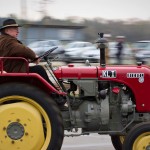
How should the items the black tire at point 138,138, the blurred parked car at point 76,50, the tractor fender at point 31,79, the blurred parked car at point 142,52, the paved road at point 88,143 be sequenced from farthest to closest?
the blurred parked car at point 76,50 < the blurred parked car at point 142,52 < the paved road at point 88,143 < the black tire at point 138,138 < the tractor fender at point 31,79

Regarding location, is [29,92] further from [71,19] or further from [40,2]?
[71,19]

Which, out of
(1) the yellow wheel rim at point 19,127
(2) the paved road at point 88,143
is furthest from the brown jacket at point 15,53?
(2) the paved road at point 88,143

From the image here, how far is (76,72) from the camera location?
230 inches

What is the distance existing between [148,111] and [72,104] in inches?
38.4

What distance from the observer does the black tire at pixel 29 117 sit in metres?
5.39

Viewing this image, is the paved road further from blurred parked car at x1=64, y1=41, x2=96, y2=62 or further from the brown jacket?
blurred parked car at x1=64, y1=41, x2=96, y2=62

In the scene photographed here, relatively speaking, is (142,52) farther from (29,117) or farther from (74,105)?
(29,117)

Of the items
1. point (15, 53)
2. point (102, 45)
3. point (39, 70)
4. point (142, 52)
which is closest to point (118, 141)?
point (102, 45)

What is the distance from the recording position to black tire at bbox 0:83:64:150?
539cm

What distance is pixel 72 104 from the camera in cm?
589

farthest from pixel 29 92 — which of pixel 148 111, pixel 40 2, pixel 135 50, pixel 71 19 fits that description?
pixel 71 19

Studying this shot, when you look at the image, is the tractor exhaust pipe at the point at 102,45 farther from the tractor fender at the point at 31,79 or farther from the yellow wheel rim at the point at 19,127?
the yellow wheel rim at the point at 19,127

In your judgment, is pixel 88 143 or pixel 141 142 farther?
pixel 88 143

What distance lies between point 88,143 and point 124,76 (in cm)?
215
